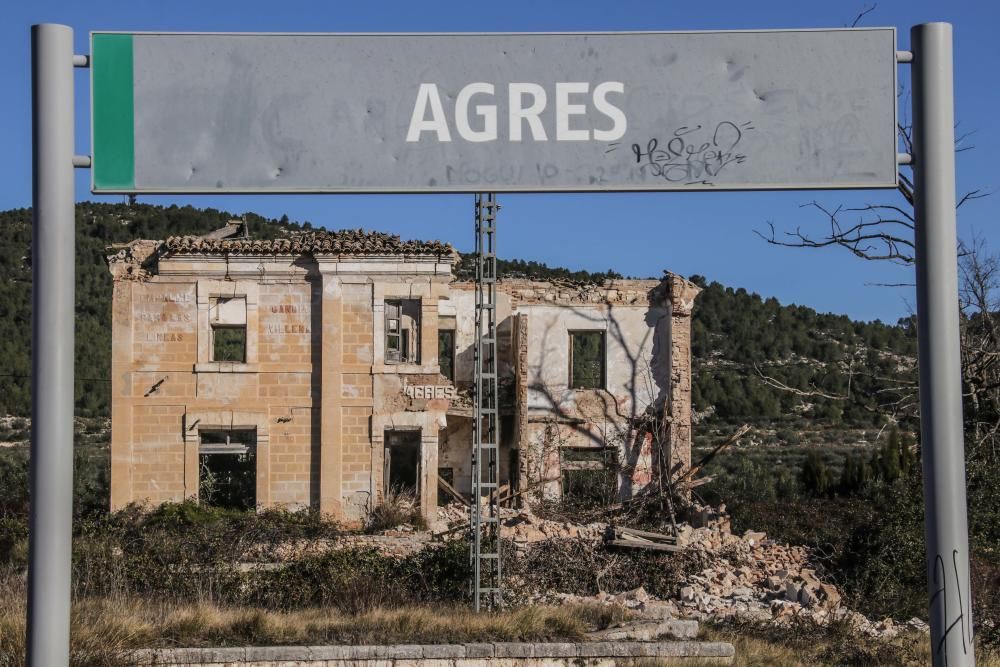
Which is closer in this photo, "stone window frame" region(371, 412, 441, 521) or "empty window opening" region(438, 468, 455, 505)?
"stone window frame" region(371, 412, 441, 521)

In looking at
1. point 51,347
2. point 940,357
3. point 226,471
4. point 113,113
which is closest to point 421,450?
point 226,471

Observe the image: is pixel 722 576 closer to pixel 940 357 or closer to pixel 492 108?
pixel 940 357

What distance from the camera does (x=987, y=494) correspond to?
15.5 meters

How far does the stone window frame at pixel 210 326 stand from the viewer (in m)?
22.5

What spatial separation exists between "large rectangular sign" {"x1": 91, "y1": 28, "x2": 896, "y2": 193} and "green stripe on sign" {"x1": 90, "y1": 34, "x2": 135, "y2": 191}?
0.03 m

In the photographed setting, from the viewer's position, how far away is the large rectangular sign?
4.22 m

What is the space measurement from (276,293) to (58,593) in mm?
19136

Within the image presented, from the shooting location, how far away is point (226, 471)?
→ 23.3 meters

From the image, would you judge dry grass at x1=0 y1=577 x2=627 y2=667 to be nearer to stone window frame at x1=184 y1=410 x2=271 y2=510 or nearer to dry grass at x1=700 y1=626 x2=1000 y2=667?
dry grass at x1=700 y1=626 x2=1000 y2=667

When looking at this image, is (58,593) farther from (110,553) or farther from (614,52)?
(110,553)

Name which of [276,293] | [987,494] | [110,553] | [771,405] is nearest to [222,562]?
[110,553]

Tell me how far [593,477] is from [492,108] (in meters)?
22.4

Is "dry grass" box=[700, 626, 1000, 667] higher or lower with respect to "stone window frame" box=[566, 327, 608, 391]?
lower

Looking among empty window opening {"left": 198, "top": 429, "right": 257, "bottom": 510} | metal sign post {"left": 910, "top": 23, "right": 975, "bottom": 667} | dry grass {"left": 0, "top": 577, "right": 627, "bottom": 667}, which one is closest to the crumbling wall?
empty window opening {"left": 198, "top": 429, "right": 257, "bottom": 510}
